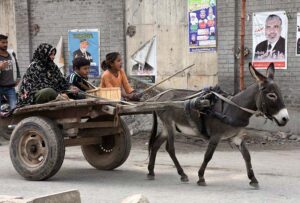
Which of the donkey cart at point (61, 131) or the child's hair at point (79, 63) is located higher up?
the child's hair at point (79, 63)

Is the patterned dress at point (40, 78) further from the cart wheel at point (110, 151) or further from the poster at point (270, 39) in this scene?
the poster at point (270, 39)

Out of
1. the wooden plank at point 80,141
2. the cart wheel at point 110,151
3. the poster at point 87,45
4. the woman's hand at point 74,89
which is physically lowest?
the cart wheel at point 110,151

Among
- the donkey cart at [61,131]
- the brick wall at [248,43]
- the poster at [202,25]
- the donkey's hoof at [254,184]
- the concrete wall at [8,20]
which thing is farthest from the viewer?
the concrete wall at [8,20]

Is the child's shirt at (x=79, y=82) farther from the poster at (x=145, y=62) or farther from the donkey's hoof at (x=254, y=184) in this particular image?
the poster at (x=145, y=62)

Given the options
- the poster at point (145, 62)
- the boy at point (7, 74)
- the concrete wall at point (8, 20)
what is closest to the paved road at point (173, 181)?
the boy at point (7, 74)

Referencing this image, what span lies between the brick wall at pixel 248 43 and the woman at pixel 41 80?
15.2 feet

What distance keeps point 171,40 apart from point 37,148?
5.50 metres

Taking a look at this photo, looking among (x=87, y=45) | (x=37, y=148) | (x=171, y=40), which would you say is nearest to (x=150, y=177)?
(x=37, y=148)

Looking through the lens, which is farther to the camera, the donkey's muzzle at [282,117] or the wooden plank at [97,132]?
the wooden plank at [97,132]

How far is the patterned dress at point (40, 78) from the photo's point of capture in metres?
7.22

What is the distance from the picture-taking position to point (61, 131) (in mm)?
7027

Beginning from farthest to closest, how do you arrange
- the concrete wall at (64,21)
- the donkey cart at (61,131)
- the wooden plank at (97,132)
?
1. the concrete wall at (64,21)
2. the wooden plank at (97,132)
3. the donkey cart at (61,131)

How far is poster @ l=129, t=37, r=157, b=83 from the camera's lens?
12.1 m

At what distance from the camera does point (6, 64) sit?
952 centimetres
